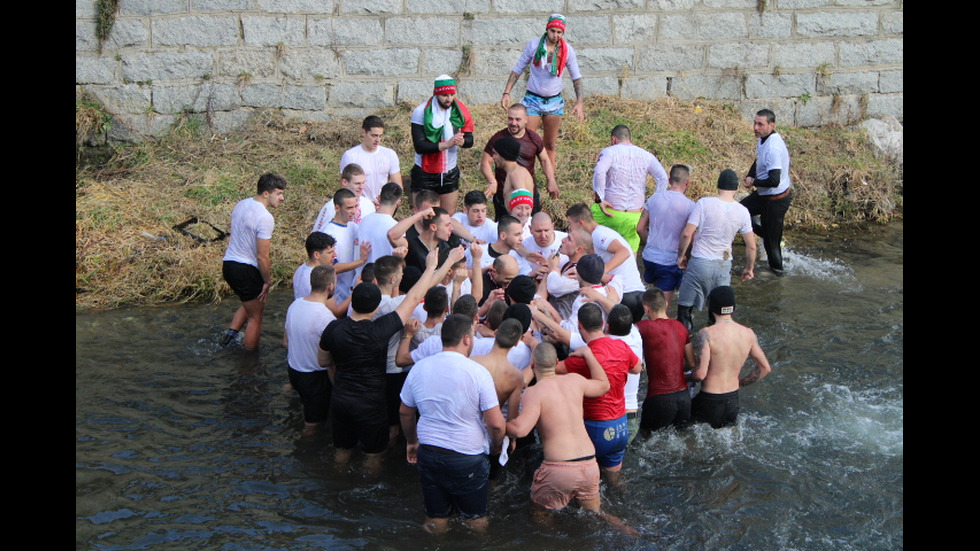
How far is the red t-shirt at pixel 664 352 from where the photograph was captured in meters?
7.05

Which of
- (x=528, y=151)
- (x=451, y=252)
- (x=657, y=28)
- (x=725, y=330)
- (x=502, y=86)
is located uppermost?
(x=657, y=28)

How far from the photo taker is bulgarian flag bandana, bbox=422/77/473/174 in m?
10.4

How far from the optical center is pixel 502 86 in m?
14.4

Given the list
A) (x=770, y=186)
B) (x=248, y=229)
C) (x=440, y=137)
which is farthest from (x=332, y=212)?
(x=770, y=186)

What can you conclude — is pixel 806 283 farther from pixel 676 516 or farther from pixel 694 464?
pixel 676 516

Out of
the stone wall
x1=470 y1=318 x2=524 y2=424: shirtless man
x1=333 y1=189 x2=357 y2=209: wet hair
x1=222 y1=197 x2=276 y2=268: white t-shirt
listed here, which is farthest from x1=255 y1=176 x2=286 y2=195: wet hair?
the stone wall

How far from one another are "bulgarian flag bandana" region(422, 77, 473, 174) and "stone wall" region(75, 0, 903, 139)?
3765 mm

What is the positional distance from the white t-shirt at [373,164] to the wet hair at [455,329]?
13.7ft

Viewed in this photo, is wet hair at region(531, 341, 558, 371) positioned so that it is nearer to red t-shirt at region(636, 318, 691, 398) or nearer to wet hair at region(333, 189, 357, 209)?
red t-shirt at region(636, 318, 691, 398)

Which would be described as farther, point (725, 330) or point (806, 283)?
point (806, 283)

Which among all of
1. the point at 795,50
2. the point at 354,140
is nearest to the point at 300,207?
the point at 354,140

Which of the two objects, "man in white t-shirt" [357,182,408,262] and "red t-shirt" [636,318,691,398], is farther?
"man in white t-shirt" [357,182,408,262]

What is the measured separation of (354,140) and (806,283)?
23.3 feet

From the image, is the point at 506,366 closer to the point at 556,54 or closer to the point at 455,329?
the point at 455,329
